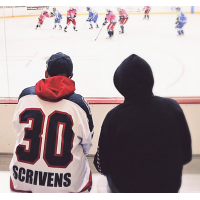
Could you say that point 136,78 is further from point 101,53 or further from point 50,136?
point 101,53

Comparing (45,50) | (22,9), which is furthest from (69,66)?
(22,9)

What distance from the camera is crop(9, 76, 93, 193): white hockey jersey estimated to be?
43.4 inches

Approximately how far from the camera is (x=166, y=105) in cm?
98

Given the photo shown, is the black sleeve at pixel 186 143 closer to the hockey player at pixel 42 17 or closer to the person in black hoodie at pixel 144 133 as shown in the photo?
the person in black hoodie at pixel 144 133

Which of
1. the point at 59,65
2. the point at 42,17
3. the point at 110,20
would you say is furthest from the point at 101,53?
the point at 59,65

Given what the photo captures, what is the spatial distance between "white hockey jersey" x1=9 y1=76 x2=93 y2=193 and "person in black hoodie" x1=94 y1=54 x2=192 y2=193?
17 cm

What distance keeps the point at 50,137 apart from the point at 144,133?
38cm

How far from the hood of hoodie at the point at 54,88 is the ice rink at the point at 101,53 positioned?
5.01 ft

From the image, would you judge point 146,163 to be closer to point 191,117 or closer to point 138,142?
point 138,142

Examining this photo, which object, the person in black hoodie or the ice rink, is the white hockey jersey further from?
the ice rink

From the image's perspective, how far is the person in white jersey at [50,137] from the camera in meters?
1.10

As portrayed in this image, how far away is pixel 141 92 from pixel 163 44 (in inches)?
160

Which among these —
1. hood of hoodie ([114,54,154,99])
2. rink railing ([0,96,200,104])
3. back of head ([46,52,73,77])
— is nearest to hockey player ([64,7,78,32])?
rink railing ([0,96,200,104])

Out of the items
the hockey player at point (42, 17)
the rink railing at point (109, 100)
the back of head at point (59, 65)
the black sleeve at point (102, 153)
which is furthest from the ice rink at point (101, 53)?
the black sleeve at point (102, 153)
